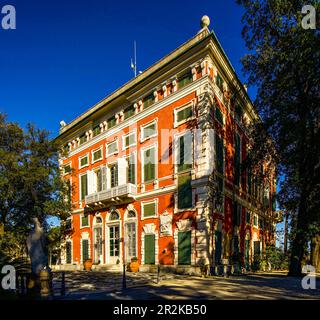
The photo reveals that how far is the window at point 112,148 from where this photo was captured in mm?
22859

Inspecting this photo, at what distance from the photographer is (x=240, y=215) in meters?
21.6

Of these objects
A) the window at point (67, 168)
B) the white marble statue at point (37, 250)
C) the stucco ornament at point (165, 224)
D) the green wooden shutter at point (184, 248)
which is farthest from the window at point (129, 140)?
the white marble statue at point (37, 250)

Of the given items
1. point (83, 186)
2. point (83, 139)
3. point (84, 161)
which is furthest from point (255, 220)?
point (83, 139)

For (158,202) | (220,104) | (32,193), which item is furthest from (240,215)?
(32,193)

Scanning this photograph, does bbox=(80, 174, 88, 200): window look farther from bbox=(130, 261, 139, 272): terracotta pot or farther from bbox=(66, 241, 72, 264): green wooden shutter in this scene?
bbox=(130, 261, 139, 272): terracotta pot

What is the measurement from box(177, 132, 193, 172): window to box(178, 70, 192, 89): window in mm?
3079

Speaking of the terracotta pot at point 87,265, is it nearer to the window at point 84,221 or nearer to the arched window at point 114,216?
the window at point 84,221

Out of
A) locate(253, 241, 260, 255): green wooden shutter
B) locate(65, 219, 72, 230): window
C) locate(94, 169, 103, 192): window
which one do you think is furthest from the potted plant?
locate(253, 241, 260, 255): green wooden shutter

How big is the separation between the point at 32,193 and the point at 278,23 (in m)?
19.2

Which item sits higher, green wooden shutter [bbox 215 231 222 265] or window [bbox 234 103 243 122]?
window [bbox 234 103 243 122]

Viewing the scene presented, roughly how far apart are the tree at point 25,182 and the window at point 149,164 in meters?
7.88

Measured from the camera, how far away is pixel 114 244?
2169 cm

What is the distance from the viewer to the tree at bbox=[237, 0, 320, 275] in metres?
15.0

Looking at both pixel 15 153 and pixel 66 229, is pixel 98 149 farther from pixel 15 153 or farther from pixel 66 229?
pixel 66 229
